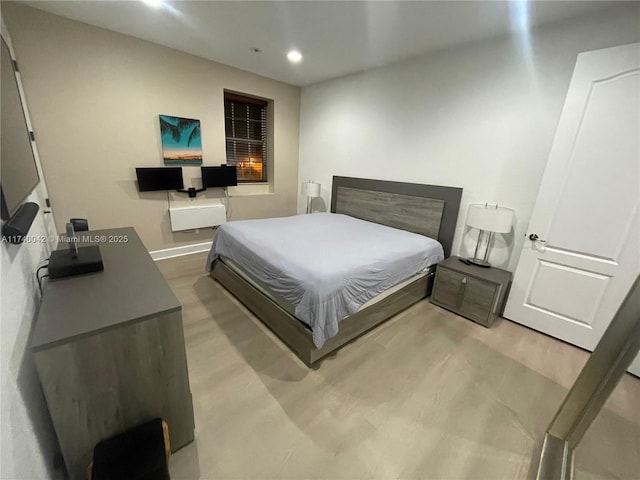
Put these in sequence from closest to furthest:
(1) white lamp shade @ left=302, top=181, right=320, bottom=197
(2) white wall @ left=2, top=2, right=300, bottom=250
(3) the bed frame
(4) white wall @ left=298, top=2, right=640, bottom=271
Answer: (3) the bed frame < (4) white wall @ left=298, top=2, right=640, bottom=271 < (2) white wall @ left=2, top=2, right=300, bottom=250 < (1) white lamp shade @ left=302, top=181, right=320, bottom=197

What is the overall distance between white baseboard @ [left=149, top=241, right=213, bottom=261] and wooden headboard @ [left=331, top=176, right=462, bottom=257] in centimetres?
214

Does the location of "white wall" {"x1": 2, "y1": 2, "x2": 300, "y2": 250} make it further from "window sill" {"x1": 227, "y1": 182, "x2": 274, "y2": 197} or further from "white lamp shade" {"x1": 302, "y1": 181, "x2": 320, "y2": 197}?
Result: "white lamp shade" {"x1": 302, "y1": 181, "x2": 320, "y2": 197}

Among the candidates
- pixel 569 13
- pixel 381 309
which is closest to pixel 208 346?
pixel 381 309

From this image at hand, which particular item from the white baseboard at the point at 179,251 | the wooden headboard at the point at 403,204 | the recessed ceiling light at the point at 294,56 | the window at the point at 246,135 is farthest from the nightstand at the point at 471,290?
the window at the point at 246,135

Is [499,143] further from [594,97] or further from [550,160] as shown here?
[594,97]

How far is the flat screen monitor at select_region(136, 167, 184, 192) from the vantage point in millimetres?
3211

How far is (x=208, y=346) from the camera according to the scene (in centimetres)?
204

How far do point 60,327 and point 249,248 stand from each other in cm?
144

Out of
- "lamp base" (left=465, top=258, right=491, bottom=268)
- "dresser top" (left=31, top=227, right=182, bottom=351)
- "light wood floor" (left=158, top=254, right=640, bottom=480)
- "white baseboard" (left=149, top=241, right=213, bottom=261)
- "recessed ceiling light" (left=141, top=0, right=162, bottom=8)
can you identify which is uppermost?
"recessed ceiling light" (left=141, top=0, right=162, bottom=8)

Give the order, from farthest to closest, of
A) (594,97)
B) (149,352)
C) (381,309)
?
(381,309)
(594,97)
(149,352)

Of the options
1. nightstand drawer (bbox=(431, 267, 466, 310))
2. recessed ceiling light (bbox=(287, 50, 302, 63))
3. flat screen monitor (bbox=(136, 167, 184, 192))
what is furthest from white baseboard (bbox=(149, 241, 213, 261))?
nightstand drawer (bbox=(431, 267, 466, 310))

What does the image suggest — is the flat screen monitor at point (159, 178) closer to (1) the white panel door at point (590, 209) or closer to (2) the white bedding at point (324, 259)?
(2) the white bedding at point (324, 259)

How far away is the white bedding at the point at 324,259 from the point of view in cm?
180

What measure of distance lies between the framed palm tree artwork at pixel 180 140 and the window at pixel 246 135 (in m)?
0.63
